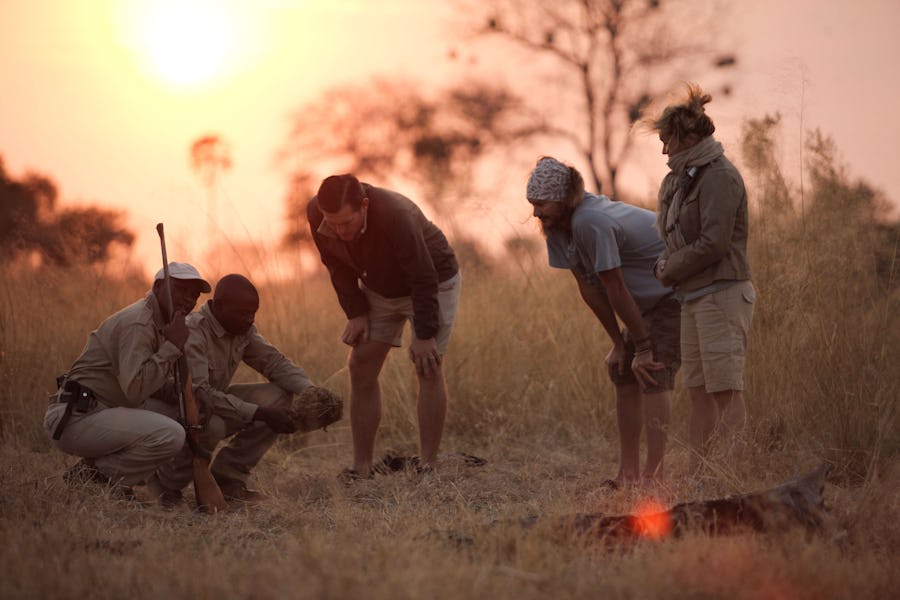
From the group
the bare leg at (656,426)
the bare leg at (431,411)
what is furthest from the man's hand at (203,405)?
the bare leg at (656,426)

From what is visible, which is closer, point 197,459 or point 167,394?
point 197,459

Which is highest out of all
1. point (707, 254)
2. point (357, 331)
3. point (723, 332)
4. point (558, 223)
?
point (558, 223)

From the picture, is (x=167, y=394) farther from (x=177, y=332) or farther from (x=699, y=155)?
(x=699, y=155)

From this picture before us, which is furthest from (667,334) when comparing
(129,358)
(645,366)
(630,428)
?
(129,358)

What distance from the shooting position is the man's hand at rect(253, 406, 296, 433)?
5461 millimetres

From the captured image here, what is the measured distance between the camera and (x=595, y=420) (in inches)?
273

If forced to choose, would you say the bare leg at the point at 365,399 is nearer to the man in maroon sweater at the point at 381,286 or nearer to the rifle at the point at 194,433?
the man in maroon sweater at the point at 381,286

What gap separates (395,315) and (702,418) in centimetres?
179

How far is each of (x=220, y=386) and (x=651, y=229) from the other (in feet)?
7.52

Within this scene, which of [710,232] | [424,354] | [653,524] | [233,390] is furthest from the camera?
[424,354]


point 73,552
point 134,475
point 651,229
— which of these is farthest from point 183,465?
point 651,229

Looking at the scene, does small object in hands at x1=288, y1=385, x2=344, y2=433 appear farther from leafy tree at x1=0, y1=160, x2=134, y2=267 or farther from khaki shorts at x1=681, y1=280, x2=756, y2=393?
leafy tree at x1=0, y1=160, x2=134, y2=267

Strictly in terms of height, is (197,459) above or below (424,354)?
below

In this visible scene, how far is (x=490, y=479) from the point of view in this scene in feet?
19.0
